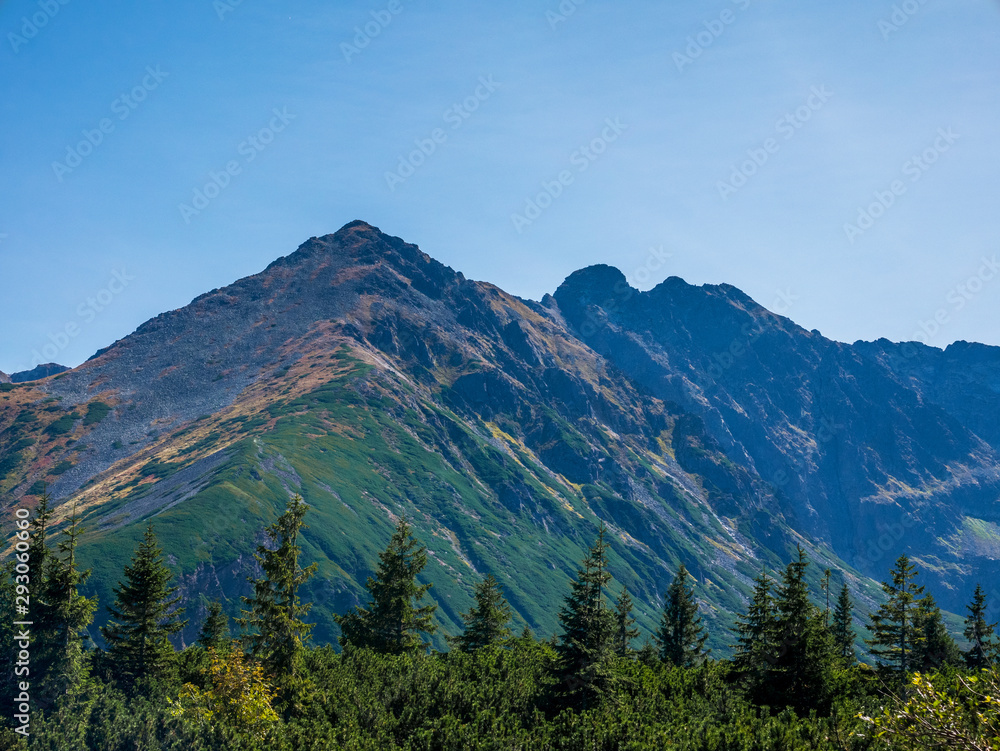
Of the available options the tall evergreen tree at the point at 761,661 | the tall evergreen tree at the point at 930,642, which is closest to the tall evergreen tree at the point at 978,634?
the tall evergreen tree at the point at 930,642

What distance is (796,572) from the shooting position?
46.1 m

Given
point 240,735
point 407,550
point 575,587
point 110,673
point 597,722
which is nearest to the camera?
point 597,722

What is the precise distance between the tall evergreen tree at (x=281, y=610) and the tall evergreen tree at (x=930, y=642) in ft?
189

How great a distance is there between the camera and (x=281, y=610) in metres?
47.3

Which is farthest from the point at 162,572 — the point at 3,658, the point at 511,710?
the point at 511,710

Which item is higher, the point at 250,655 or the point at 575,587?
the point at 575,587

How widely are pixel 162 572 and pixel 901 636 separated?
66.4m

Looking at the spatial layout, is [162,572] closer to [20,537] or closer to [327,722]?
[20,537]

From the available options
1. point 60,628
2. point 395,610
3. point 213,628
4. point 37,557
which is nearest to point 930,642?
point 395,610

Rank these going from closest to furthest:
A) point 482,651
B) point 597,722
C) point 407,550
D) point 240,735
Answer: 1. point 597,722
2. point 240,735
3. point 482,651
4. point 407,550
